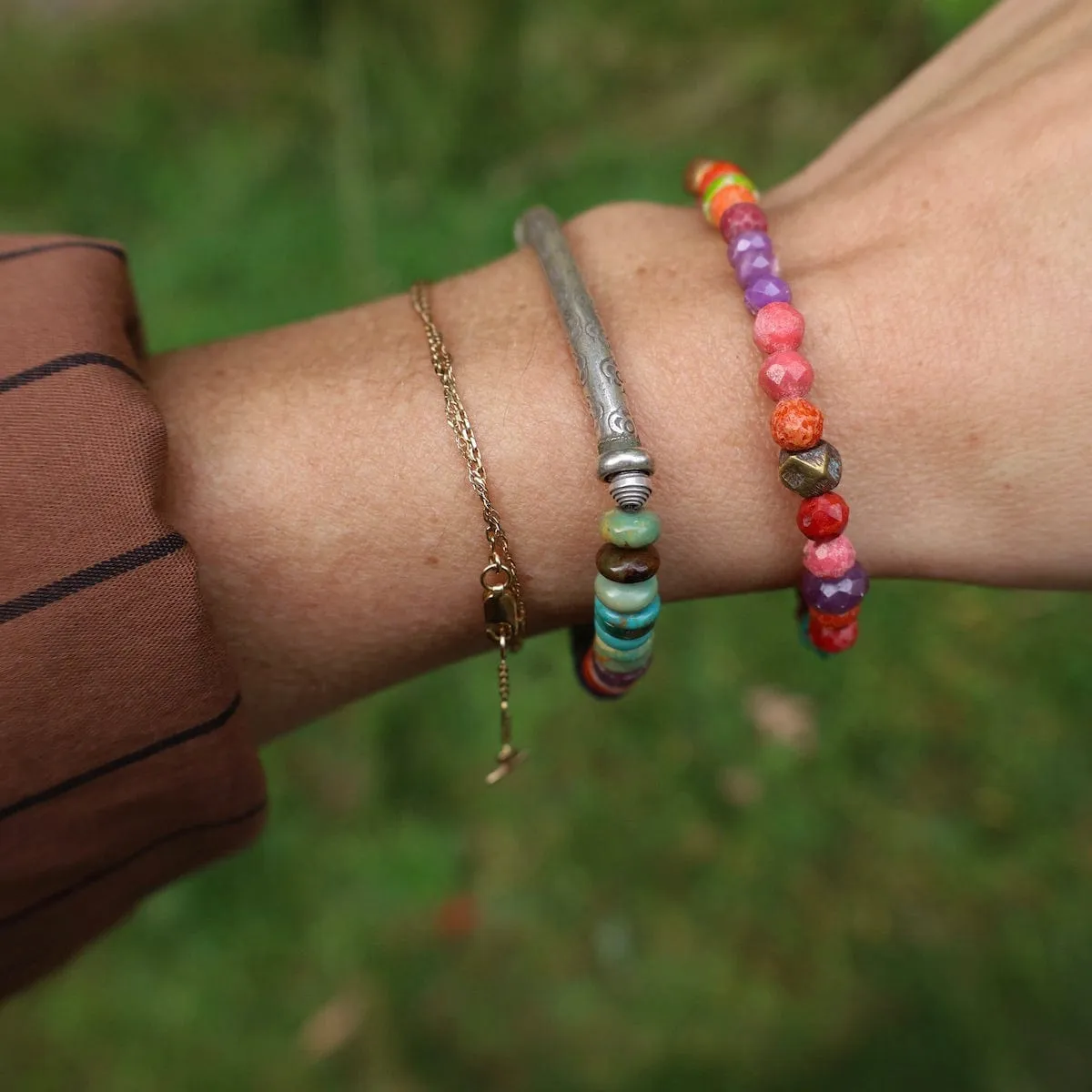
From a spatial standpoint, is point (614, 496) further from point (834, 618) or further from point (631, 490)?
point (834, 618)

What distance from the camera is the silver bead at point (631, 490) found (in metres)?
0.98

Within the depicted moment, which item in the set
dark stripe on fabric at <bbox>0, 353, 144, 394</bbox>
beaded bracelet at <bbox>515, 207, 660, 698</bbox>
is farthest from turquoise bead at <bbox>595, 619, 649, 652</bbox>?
dark stripe on fabric at <bbox>0, 353, 144, 394</bbox>

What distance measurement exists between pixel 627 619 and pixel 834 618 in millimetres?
249

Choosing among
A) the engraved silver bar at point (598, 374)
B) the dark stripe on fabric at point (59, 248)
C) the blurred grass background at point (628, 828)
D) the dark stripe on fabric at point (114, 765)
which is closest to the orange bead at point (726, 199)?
the engraved silver bar at point (598, 374)

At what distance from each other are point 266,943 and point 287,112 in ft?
7.07

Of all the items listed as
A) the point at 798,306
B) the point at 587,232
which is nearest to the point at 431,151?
the point at 587,232

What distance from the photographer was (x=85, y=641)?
33.6 inches

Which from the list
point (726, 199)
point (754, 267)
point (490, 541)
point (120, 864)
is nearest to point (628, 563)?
point (490, 541)

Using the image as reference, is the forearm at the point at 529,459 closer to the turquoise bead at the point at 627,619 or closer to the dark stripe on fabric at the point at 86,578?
the turquoise bead at the point at 627,619

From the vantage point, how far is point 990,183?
1.08m

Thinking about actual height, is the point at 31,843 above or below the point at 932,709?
above

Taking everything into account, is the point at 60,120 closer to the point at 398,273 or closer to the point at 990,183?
the point at 398,273

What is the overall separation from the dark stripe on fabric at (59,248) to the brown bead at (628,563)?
0.61 metres

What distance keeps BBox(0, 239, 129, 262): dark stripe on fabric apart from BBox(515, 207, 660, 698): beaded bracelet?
0.46 metres
